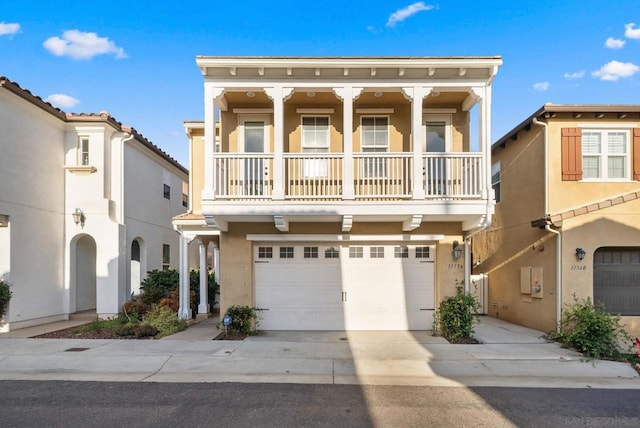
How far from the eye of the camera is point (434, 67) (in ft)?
25.5

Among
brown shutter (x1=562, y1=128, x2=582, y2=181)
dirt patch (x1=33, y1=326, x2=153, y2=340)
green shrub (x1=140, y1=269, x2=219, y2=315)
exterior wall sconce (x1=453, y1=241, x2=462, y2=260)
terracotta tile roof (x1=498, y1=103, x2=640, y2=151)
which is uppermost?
terracotta tile roof (x1=498, y1=103, x2=640, y2=151)

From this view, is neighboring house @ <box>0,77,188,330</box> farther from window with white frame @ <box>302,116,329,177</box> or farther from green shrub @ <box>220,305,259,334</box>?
window with white frame @ <box>302,116,329,177</box>

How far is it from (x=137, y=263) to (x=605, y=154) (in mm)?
14821

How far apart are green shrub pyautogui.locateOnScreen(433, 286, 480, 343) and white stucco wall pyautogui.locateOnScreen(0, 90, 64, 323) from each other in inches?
420

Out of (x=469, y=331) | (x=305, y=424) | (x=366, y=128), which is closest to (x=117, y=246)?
(x=366, y=128)

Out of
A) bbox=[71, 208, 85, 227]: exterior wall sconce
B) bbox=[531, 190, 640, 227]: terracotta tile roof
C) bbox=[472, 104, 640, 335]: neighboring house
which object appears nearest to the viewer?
bbox=[531, 190, 640, 227]: terracotta tile roof

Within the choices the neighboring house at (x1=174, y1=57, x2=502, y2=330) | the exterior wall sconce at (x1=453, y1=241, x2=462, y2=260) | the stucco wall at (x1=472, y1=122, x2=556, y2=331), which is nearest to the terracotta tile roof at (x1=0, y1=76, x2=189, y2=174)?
the neighboring house at (x1=174, y1=57, x2=502, y2=330)

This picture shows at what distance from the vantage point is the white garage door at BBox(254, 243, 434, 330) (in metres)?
8.93

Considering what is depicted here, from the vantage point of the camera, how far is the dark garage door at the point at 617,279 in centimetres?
874

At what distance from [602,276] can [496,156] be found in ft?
15.7

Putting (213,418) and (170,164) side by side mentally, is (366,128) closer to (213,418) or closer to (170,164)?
(213,418)

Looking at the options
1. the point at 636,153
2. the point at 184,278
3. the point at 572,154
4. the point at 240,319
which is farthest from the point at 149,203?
the point at 636,153

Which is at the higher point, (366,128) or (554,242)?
(366,128)

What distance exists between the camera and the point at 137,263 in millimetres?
13055
